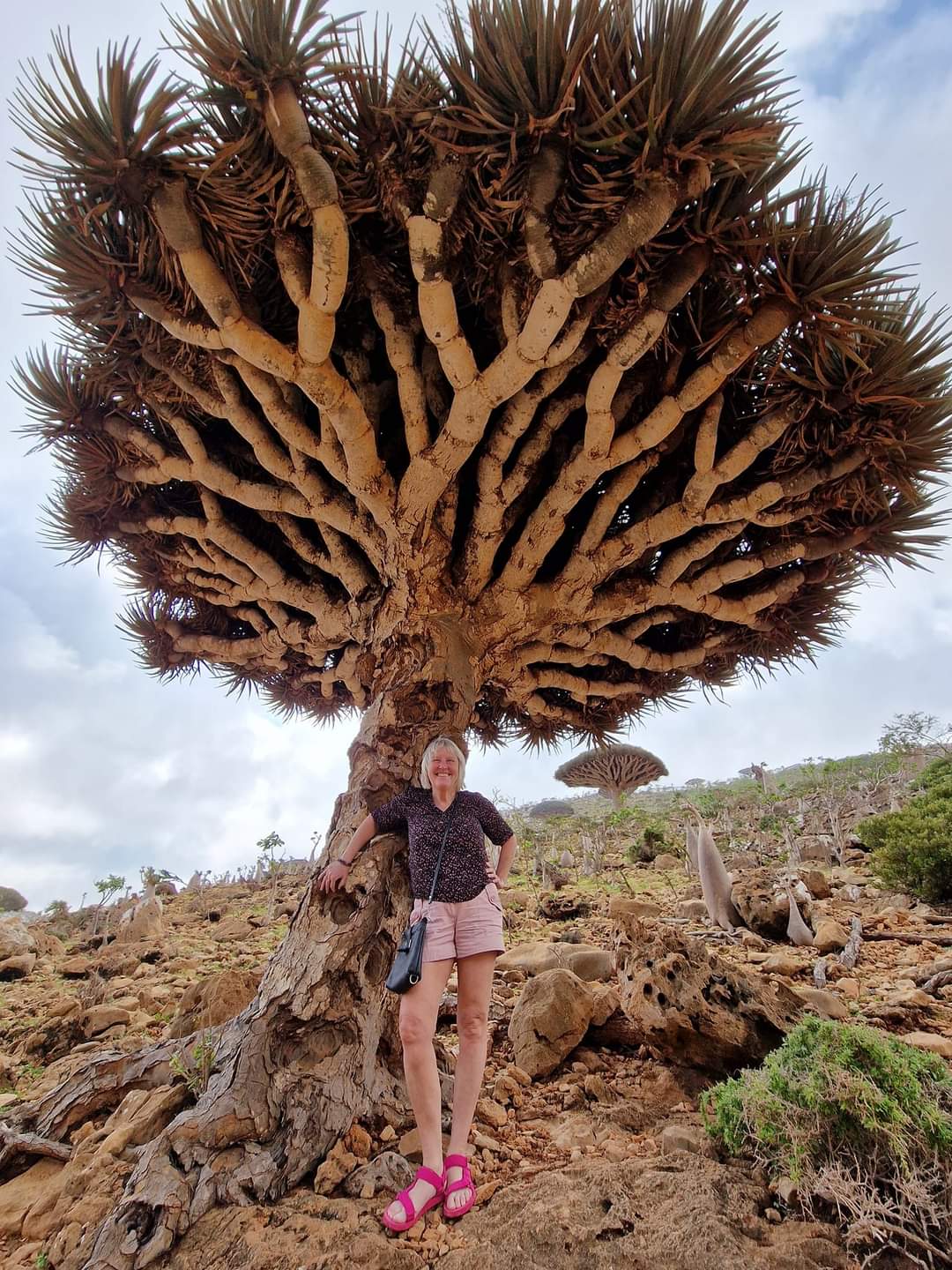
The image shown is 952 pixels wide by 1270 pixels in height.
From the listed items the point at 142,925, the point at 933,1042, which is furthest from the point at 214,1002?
the point at 142,925

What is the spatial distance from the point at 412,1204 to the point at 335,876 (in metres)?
1.30

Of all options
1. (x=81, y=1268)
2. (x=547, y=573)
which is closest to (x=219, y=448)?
(x=547, y=573)

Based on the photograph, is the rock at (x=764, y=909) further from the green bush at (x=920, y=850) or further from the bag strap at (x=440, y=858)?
the bag strap at (x=440, y=858)

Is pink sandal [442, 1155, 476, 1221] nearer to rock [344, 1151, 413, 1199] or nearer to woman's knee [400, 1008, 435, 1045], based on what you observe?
rock [344, 1151, 413, 1199]

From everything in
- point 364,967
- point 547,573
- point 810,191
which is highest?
point 810,191

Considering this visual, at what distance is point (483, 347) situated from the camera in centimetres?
373

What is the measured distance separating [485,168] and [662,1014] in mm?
3876

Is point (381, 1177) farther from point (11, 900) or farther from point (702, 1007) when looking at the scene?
point (11, 900)

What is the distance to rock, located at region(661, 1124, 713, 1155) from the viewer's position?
7.69 ft

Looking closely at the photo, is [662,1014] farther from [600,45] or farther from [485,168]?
[600,45]

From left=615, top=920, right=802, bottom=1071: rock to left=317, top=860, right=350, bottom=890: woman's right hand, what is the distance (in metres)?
1.59

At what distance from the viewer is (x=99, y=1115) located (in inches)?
120

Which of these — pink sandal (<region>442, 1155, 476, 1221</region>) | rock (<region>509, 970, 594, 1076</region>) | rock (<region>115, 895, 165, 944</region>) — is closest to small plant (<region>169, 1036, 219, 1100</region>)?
pink sandal (<region>442, 1155, 476, 1221</region>)

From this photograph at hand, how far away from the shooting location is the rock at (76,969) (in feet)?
17.9
